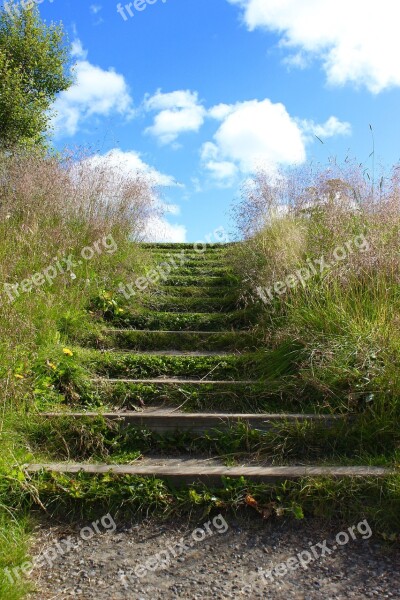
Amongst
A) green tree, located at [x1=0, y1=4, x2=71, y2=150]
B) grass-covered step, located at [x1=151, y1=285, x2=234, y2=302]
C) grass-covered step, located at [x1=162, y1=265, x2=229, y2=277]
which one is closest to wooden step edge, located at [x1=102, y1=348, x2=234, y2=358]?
grass-covered step, located at [x1=151, y1=285, x2=234, y2=302]

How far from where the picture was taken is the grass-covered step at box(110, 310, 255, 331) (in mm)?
6020

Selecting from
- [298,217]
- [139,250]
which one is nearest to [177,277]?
[139,250]

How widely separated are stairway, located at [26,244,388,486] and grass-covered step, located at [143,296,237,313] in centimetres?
1

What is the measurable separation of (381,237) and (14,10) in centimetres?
1311

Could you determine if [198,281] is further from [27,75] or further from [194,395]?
[27,75]

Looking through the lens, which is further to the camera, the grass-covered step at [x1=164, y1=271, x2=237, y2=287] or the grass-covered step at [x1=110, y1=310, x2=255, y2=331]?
the grass-covered step at [x1=164, y1=271, x2=237, y2=287]

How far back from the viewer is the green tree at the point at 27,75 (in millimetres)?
13281

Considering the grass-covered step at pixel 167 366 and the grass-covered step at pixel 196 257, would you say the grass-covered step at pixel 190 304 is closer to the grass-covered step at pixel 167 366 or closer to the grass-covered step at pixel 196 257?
the grass-covered step at pixel 167 366

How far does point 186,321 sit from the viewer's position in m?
6.08

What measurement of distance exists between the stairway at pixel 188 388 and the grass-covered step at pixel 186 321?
0.01 meters

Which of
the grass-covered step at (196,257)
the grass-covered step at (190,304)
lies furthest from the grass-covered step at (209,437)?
the grass-covered step at (196,257)

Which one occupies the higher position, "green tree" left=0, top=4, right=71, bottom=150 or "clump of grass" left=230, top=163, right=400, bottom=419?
"green tree" left=0, top=4, right=71, bottom=150

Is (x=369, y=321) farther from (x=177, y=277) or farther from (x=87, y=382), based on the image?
(x=177, y=277)

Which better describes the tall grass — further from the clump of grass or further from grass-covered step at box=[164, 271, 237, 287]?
the clump of grass
